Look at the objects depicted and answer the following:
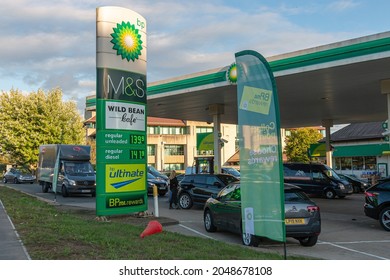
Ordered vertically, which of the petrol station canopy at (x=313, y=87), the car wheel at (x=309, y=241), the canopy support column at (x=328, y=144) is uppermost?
the petrol station canopy at (x=313, y=87)

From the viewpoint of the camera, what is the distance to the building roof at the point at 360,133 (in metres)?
45.6

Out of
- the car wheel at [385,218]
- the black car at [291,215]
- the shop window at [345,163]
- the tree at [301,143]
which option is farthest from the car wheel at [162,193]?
the tree at [301,143]

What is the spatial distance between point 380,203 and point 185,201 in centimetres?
828

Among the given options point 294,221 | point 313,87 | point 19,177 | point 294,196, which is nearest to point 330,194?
point 313,87

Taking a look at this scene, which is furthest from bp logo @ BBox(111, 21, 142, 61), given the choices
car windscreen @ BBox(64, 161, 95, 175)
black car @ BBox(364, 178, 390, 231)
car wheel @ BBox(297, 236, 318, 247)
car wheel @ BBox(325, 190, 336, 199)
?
car wheel @ BBox(325, 190, 336, 199)

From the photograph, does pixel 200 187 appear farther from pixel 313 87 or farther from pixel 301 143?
pixel 301 143

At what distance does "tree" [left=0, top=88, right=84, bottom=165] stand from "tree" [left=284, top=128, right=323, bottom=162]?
3224 centimetres

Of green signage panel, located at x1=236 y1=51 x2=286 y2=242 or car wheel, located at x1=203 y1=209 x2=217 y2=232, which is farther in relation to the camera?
car wheel, located at x1=203 y1=209 x2=217 y2=232

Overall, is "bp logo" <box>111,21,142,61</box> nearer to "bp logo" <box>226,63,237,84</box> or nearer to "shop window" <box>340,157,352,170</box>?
"bp logo" <box>226,63,237,84</box>

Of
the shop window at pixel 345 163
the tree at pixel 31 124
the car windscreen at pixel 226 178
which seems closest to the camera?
the car windscreen at pixel 226 178

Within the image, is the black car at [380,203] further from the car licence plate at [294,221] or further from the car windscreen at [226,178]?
the car windscreen at [226,178]

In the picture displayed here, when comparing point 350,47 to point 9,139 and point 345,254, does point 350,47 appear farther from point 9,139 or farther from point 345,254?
point 9,139

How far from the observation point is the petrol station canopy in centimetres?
1542

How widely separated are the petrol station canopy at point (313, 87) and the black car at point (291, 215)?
7.28m
